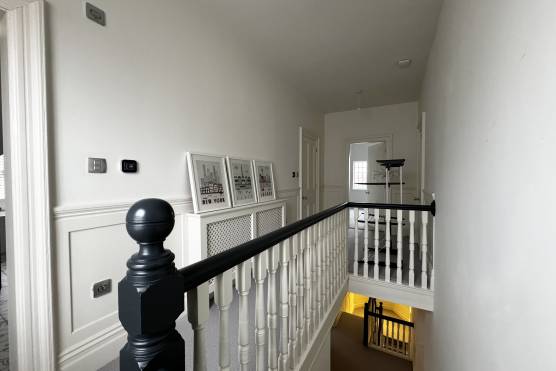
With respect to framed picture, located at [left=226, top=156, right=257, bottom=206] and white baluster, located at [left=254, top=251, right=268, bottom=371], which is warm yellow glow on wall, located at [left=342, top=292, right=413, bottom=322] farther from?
white baluster, located at [left=254, top=251, right=268, bottom=371]

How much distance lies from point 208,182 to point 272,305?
1361mm

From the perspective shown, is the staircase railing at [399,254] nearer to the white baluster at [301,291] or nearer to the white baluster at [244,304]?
the white baluster at [301,291]

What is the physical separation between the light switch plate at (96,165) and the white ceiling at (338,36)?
1.67 m

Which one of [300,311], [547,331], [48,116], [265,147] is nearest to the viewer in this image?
[547,331]

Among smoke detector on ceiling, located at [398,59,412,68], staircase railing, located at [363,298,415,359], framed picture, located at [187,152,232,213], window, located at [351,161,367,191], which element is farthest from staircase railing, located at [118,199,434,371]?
window, located at [351,161,367,191]

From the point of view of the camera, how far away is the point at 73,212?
1356mm

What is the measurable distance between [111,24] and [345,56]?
8.11 feet

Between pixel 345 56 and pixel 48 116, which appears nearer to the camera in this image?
pixel 48 116

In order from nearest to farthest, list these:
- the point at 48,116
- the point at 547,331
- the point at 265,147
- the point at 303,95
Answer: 1. the point at 547,331
2. the point at 48,116
3. the point at 265,147
4. the point at 303,95

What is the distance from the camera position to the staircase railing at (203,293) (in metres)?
0.47

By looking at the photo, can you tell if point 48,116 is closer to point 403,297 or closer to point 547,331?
point 547,331

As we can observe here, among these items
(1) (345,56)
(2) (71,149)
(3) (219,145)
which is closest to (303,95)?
(1) (345,56)

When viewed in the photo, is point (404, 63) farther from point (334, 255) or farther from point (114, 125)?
point (114, 125)

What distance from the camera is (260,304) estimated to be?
1.02 m
